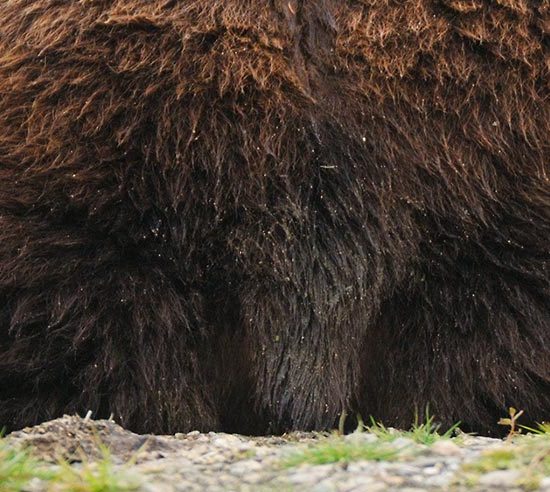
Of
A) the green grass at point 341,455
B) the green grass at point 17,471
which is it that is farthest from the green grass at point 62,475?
the green grass at point 341,455

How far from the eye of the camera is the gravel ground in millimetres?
2180

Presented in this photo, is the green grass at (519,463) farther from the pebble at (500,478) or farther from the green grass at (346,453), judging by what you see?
the green grass at (346,453)

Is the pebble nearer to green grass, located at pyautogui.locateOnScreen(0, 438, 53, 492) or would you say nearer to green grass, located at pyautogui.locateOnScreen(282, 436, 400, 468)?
green grass, located at pyautogui.locateOnScreen(282, 436, 400, 468)

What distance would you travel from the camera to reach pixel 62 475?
2189 mm

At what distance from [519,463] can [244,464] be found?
2.09ft

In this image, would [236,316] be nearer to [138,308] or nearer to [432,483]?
[138,308]

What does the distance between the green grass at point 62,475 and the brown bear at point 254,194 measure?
0.76 metres

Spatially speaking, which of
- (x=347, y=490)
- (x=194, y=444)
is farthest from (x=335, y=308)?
(x=347, y=490)

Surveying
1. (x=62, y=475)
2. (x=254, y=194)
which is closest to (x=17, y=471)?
(x=62, y=475)

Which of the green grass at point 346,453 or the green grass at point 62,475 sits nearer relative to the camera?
the green grass at point 62,475

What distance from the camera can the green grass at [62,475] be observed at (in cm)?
210

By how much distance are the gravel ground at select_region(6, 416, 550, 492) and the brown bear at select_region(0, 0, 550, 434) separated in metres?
0.40

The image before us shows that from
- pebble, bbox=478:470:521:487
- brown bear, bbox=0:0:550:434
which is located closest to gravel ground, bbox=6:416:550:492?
pebble, bbox=478:470:521:487

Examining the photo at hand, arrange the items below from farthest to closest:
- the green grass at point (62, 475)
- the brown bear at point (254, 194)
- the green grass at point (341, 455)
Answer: the brown bear at point (254, 194) → the green grass at point (341, 455) → the green grass at point (62, 475)
